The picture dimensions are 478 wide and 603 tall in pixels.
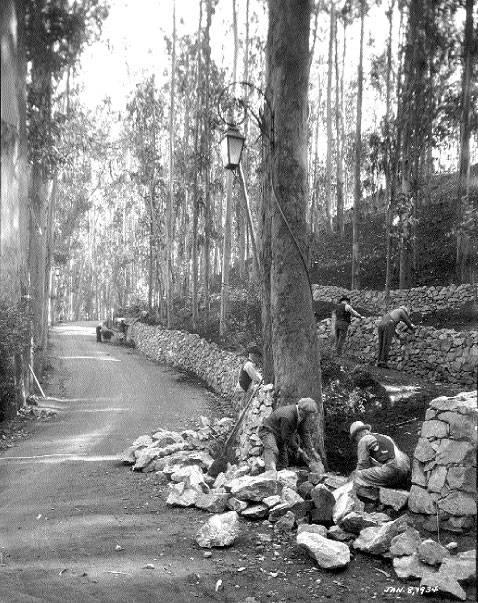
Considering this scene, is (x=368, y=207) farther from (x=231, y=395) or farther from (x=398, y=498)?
(x=398, y=498)

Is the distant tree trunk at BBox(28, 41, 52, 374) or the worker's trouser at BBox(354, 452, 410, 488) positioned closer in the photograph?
the worker's trouser at BBox(354, 452, 410, 488)

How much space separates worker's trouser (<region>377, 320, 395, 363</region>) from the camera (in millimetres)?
11758

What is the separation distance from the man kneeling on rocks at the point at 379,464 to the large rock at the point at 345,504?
24 cm

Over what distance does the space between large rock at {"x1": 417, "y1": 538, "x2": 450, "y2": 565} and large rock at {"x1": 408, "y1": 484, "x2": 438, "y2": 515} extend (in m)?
0.69

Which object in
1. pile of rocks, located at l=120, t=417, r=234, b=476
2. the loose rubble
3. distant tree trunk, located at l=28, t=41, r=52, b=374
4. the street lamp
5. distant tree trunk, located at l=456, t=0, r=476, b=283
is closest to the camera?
the loose rubble

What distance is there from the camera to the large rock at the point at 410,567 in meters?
4.08

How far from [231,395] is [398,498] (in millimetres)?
7734

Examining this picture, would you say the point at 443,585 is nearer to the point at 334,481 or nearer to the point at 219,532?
the point at 219,532

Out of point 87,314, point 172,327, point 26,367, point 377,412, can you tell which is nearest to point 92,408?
point 26,367

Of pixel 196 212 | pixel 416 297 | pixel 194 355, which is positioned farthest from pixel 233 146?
pixel 196 212

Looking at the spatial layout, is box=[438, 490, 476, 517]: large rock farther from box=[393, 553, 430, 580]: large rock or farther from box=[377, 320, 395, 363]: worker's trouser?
box=[377, 320, 395, 363]: worker's trouser

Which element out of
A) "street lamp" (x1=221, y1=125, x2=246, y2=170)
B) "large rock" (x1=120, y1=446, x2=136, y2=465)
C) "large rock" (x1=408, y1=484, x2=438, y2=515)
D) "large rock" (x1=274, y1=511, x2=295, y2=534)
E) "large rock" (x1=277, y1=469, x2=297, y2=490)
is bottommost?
"large rock" (x1=120, y1=446, x2=136, y2=465)

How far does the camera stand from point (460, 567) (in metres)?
3.88

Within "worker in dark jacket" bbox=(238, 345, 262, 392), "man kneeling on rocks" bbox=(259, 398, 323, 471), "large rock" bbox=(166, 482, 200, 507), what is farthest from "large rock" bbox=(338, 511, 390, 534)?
"worker in dark jacket" bbox=(238, 345, 262, 392)
